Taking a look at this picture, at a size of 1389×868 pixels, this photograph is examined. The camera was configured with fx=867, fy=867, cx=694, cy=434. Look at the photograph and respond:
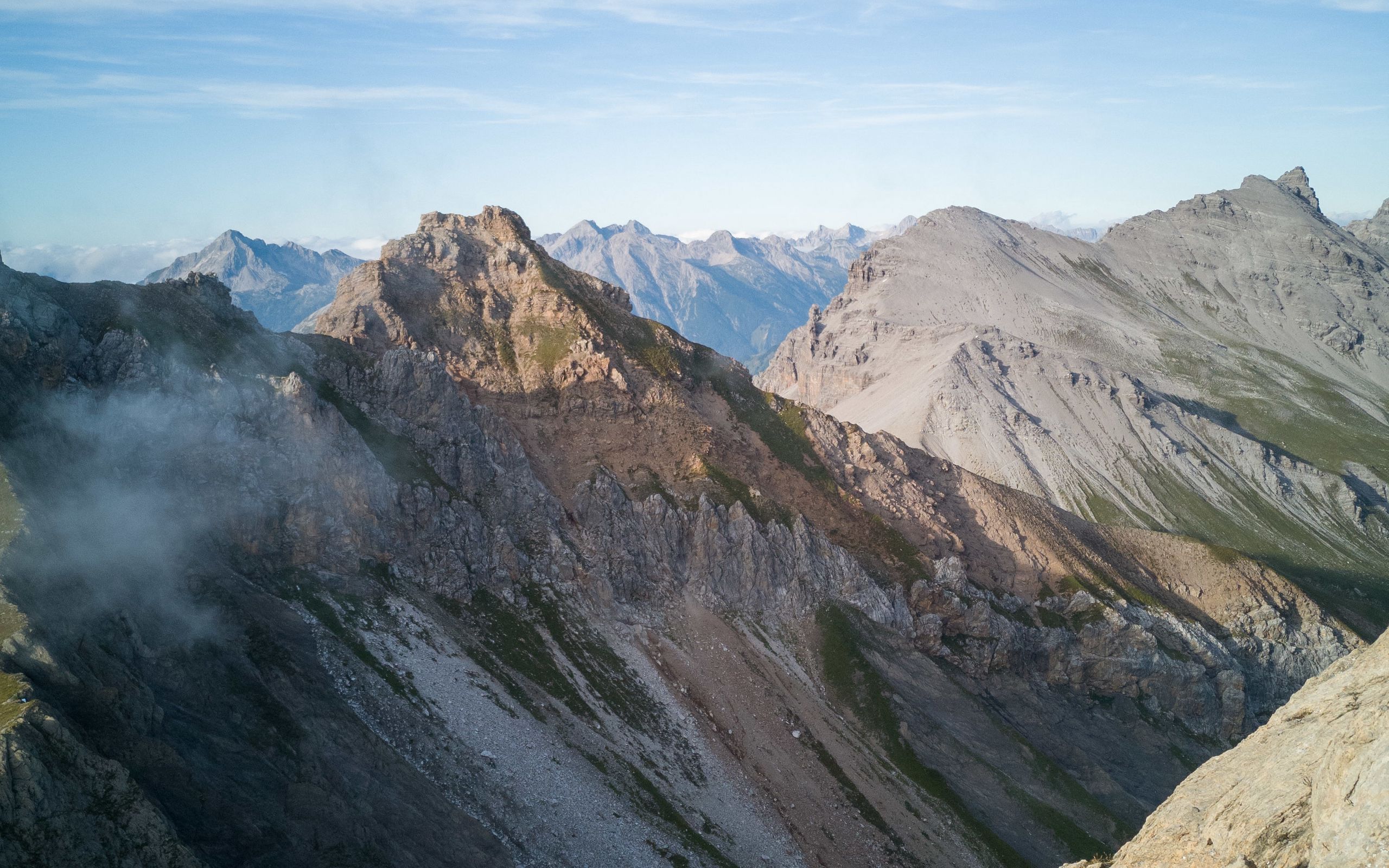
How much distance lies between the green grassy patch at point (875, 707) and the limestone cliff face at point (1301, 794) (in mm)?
53309

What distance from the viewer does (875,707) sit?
90.4m

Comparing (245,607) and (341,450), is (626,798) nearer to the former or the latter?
(245,607)

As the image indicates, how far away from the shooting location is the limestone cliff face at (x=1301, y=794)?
71.9ft

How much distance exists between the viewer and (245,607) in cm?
5962

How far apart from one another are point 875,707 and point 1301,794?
223ft

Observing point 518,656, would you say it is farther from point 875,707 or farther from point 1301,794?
point 1301,794

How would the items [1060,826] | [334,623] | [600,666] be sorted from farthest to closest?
[1060,826] < [600,666] < [334,623]

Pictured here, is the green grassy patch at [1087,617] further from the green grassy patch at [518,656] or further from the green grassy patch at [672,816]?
the green grassy patch at [518,656]

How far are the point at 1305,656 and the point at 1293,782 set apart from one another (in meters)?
118

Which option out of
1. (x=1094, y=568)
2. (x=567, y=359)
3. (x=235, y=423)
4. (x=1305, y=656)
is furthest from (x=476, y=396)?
(x=1305, y=656)

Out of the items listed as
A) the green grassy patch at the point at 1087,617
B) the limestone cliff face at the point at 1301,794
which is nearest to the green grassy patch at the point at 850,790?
the green grassy patch at the point at 1087,617

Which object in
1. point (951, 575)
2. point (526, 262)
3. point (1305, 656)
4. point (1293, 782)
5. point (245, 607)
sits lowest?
point (1305, 656)

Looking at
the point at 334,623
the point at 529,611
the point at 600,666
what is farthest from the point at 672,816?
the point at 334,623

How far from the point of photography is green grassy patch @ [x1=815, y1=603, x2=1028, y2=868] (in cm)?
8069
